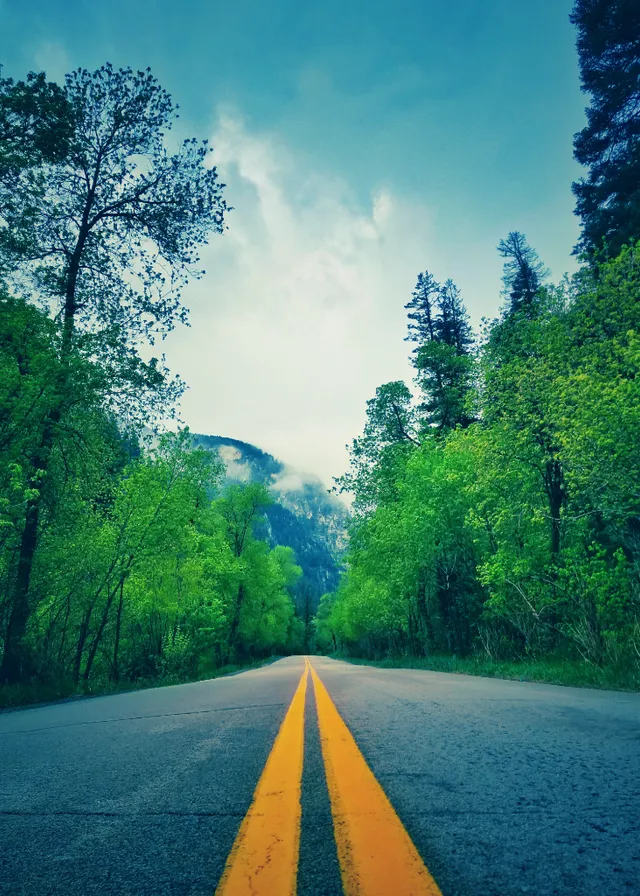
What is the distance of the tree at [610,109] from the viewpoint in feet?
59.3

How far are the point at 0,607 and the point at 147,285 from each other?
9.86 m

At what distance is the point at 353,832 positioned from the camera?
4.98ft

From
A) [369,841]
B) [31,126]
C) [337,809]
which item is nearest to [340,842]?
[369,841]

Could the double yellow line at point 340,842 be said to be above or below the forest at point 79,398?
below

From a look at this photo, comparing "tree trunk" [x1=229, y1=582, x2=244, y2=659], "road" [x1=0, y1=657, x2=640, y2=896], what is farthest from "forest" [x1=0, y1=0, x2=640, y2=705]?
"tree trunk" [x1=229, y1=582, x2=244, y2=659]

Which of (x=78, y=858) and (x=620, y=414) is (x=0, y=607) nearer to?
(x=78, y=858)

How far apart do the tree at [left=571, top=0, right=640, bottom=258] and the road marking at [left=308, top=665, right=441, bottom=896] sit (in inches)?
829

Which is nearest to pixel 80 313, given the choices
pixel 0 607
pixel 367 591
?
pixel 0 607

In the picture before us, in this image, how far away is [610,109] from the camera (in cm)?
1845

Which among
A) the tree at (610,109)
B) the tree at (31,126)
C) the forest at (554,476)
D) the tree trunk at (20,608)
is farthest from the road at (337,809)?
the tree at (610,109)

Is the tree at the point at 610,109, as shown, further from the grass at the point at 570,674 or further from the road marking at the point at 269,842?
the road marking at the point at 269,842

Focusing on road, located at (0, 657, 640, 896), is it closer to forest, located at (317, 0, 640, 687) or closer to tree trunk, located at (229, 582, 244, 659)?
forest, located at (317, 0, 640, 687)

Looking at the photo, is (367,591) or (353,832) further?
(367,591)

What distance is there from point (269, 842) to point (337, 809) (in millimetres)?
409
